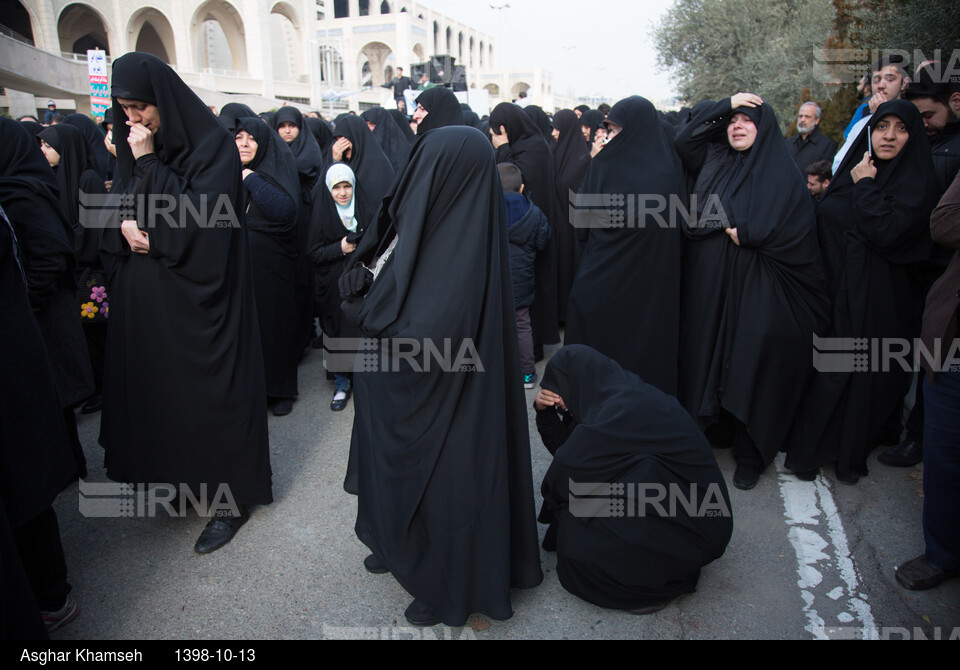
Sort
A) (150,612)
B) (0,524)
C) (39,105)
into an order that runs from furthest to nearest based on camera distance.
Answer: (39,105) → (150,612) → (0,524)

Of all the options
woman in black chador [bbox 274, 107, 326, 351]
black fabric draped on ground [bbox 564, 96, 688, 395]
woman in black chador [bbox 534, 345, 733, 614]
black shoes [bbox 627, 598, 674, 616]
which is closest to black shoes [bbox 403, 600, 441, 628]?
woman in black chador [bbox 534, 345, 733, 614]

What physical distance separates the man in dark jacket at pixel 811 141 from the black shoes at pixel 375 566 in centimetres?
640

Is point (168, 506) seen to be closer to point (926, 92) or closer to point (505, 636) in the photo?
point (505, 636)

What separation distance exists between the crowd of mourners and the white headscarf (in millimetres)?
24

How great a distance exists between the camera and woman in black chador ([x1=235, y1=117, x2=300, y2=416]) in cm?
401

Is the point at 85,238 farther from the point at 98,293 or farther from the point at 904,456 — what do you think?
the point at 904,456

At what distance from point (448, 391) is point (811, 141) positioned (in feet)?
21.5

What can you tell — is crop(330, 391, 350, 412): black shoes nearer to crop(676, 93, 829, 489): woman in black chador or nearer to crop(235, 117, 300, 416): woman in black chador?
crop(235, 117, 300, 416): woman in black chador

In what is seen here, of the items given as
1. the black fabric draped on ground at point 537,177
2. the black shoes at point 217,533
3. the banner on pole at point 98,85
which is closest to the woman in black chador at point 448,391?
the black shoes at point 217,533

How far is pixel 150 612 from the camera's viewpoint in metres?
2.48

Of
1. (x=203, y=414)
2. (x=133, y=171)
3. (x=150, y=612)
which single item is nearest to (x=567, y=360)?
(x=203, y=414)

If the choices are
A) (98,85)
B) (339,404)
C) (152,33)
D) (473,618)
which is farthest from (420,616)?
(152,33)
